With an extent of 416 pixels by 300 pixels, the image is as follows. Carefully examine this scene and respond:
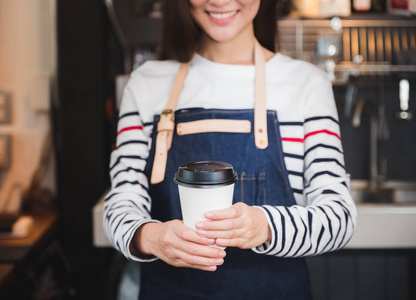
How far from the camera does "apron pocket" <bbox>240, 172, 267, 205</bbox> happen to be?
3.59ft

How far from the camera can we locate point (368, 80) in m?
2.64

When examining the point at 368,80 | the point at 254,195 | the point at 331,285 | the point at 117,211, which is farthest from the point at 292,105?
the point at 368,80

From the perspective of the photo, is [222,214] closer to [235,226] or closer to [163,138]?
[235,226]

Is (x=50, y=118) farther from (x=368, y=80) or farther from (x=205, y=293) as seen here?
(x=368, y=80)

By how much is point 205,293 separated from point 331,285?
118 centimetres

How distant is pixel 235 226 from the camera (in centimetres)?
80

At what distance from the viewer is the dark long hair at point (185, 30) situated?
1163mm

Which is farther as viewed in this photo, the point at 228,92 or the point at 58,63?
the point at 58,63

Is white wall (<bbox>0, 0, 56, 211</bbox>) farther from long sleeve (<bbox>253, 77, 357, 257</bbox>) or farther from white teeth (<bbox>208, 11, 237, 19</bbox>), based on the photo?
long sleeve (<bbox>253, 77, 357, 257</bbox>)

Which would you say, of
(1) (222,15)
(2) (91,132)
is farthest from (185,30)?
(2) (91,132)

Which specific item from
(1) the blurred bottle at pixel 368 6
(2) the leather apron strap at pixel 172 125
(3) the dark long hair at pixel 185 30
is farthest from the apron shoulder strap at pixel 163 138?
(1) the blurred bottle at pixel 368 6

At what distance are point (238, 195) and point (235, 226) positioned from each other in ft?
0.99

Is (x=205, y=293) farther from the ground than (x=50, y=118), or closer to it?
closer to it

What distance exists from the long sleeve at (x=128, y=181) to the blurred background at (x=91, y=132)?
705 mm
